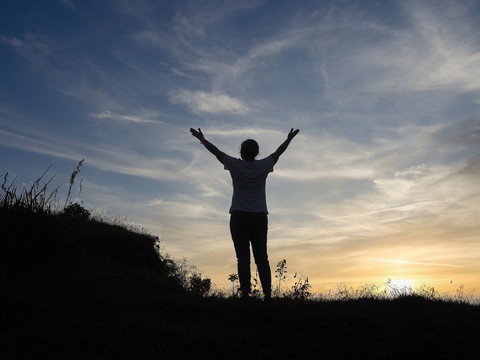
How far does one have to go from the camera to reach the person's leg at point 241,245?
812cm

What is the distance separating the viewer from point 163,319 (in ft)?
23.6

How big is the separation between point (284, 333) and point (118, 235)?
9.22 metres

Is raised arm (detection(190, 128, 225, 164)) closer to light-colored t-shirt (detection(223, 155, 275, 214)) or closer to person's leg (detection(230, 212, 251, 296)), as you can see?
light-colored t-shirt (detection(223, 155, 275, 214))

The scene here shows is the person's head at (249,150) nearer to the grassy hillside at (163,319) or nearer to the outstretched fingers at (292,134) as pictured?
the outstretched fingers at (292,134)

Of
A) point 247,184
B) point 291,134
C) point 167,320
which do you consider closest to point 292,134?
point 291,134

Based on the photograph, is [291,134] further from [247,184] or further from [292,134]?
[247,184]

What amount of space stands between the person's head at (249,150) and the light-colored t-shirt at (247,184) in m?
0.20

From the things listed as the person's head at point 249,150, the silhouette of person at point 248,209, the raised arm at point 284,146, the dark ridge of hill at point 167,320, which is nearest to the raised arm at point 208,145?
the silhouette of person at point 248,209

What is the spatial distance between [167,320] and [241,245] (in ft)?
6.46

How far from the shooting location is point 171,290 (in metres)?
10.1

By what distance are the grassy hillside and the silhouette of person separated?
646 mm

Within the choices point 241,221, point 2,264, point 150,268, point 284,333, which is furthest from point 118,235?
point 284,333

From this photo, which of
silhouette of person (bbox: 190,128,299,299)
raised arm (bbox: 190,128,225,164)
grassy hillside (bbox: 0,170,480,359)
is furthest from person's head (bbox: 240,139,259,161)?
grassy hillside (bbox: 0,170,480,359)

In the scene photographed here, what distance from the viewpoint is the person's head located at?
333 inches
